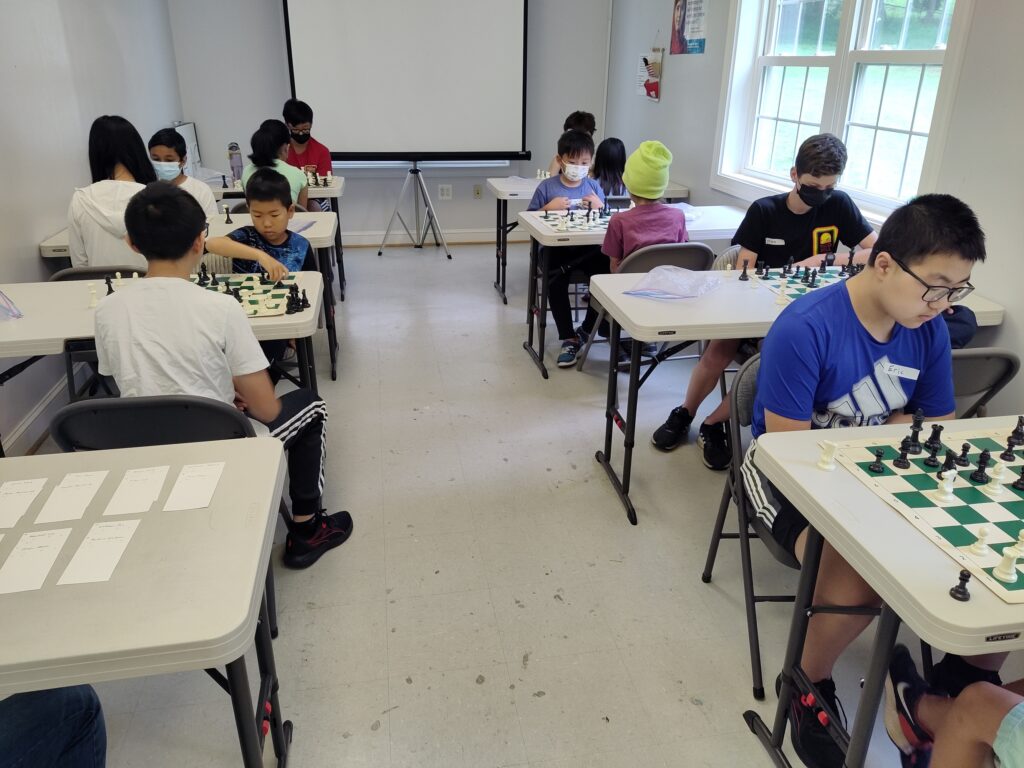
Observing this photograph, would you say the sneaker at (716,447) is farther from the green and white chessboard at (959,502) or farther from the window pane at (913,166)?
the window pane at (913,166)

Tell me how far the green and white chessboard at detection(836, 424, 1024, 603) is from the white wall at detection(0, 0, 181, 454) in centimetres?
298

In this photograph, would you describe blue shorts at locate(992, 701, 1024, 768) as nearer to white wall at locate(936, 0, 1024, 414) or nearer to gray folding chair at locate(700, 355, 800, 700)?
gray folding chair at locate(700, 355, 800, 700)

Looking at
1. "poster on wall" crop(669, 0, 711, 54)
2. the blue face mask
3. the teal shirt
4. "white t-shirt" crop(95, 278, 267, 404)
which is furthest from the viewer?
"poster on wall" crop(669, 0, 711, 54)

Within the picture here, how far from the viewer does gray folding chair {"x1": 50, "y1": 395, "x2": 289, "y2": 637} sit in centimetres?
148

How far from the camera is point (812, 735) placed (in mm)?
1549

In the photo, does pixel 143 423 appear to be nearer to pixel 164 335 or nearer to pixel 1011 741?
pixel 164 335

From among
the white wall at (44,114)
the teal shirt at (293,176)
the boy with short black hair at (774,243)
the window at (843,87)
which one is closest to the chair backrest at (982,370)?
the boy with short black hair at (774,243)

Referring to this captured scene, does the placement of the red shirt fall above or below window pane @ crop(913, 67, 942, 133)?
below

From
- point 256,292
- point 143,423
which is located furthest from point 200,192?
point 143,423

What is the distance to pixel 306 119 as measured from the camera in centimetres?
489

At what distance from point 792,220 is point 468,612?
2.05 m

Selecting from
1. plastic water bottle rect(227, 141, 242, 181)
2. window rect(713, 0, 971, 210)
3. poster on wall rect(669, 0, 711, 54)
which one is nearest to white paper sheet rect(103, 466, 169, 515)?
window rect(713, 0, 971, 210)

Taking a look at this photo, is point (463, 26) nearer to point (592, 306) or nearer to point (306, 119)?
point (306, 119)

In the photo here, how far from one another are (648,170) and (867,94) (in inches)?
50.0
